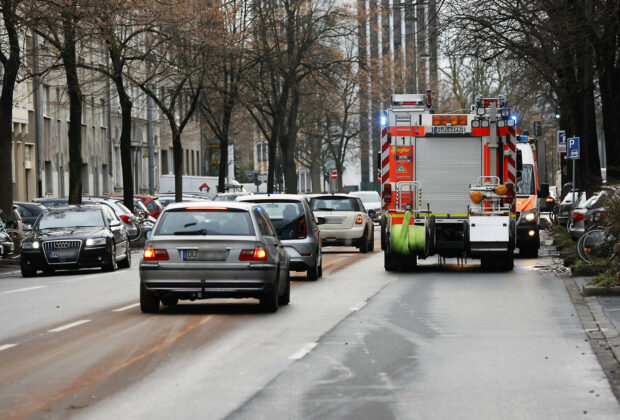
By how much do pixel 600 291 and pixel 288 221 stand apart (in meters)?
6.56

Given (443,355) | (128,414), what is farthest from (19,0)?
(128,414)


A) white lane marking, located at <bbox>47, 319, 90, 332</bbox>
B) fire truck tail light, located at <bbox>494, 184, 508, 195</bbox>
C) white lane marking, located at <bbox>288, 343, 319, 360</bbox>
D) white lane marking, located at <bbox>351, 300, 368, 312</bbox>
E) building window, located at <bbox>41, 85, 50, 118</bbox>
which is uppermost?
building window, located at <bbox>41, 85, 50, 118</bbox>

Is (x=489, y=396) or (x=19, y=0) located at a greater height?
(x=19, y=0)

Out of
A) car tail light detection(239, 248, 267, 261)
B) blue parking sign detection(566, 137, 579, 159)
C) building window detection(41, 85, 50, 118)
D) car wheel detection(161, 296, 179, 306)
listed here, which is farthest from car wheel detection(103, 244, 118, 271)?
building window detection(41, 85, 50, 118)

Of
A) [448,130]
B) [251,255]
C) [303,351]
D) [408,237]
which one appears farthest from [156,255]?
[448,130]

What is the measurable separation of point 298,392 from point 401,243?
15034mm

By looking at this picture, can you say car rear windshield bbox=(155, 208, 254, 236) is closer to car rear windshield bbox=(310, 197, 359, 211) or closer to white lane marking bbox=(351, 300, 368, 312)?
white lane marking bbox=(351, 300, 368, 312)

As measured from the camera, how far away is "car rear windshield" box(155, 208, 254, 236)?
16047mm

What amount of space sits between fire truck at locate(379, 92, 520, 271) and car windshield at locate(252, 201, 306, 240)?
249cm

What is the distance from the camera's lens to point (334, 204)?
3391 centimetres

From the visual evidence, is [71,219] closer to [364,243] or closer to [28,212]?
[364,243]

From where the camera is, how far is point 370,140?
91.2 metres

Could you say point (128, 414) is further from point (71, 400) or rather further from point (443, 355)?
point (443, 355)

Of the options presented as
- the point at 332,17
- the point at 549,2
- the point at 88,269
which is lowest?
the point at 88,269
